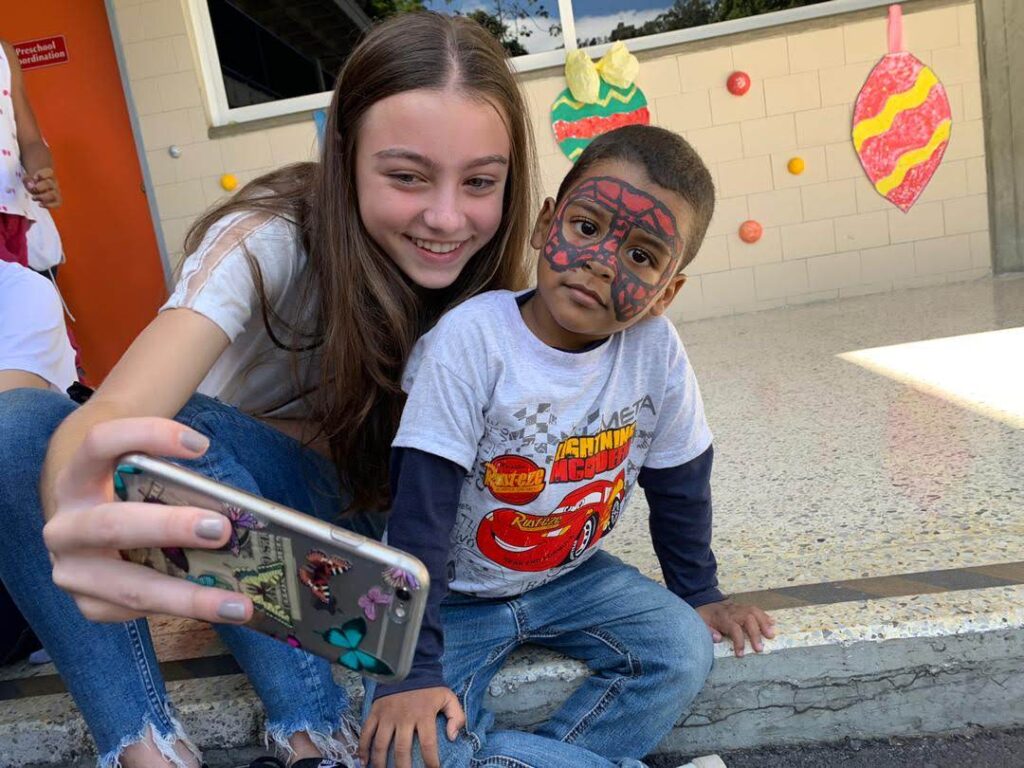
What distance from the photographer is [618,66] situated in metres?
4.11

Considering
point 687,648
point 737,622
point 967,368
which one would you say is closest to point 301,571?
point 687,648

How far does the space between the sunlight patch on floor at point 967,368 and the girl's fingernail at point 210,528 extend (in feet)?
6.63

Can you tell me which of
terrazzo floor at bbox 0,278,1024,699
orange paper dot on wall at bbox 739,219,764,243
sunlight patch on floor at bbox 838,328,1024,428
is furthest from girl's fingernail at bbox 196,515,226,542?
orange paper dot on wall at bbox 739,219,764,243

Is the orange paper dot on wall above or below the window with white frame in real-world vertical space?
below

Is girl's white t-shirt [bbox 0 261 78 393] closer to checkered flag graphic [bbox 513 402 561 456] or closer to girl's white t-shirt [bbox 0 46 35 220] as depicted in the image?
checkered flag graphic [bbox 513 402 561 456]

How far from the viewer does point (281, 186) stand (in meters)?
1.61

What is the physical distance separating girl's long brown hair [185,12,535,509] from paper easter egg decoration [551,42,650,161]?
9.11 feet

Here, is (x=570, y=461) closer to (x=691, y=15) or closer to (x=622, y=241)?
(x=622, y=241)

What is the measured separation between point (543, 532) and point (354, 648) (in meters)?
0.48

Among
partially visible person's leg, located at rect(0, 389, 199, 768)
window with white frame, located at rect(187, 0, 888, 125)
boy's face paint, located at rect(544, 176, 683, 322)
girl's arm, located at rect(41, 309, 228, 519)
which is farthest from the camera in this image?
window with white frame, located at rect(187, 0, 888, 125)

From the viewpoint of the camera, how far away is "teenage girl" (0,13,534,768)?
1.21 meters

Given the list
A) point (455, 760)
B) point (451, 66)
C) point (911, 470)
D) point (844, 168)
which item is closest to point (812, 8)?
point (844, 168)

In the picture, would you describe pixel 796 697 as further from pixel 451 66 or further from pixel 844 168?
pixel 844 168

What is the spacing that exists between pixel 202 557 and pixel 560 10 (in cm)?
389
